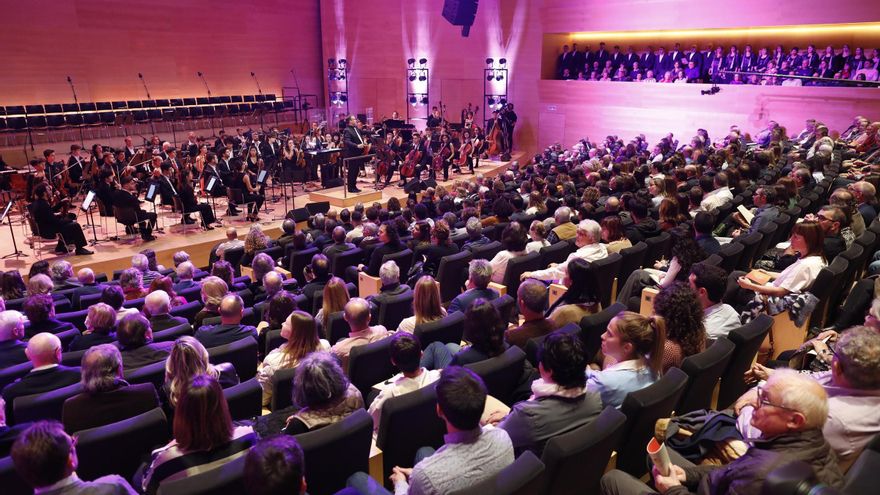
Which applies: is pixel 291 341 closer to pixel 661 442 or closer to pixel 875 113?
pixel 661 442

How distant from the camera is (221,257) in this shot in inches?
308

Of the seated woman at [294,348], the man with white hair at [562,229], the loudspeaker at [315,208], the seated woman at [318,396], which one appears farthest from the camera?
the loudspeaker at [315,208]

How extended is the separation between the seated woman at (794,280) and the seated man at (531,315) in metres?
1.57

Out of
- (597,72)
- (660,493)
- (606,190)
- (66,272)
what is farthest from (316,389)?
(597,72)

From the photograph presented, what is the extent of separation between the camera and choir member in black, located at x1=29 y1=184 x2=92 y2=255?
29.0ft

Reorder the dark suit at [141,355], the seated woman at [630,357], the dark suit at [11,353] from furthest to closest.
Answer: the dark suit at [11,353] → the dark suit at [141,355] → the seated woman at [630,357]

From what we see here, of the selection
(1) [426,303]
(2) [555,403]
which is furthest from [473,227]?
(2) [555,403]

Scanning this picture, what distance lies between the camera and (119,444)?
2.82 m

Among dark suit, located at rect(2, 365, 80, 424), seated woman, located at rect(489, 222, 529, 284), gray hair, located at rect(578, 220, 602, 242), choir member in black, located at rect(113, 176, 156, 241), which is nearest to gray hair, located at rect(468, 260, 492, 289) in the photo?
seated woman, located at rect(489, 222, 529, 284)

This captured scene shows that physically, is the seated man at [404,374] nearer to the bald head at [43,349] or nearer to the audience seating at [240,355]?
the audience seating at [240,355]

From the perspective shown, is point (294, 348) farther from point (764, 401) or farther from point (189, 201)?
point (189, 201)

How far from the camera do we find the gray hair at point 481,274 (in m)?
4.72

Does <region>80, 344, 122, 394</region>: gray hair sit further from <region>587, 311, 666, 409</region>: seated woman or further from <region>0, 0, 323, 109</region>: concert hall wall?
<region>0, 0, 323, 109</region>: concert hall wall

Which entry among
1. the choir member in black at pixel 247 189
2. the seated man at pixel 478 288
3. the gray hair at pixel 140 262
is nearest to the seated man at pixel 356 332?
the seated man at pixel 478 288
